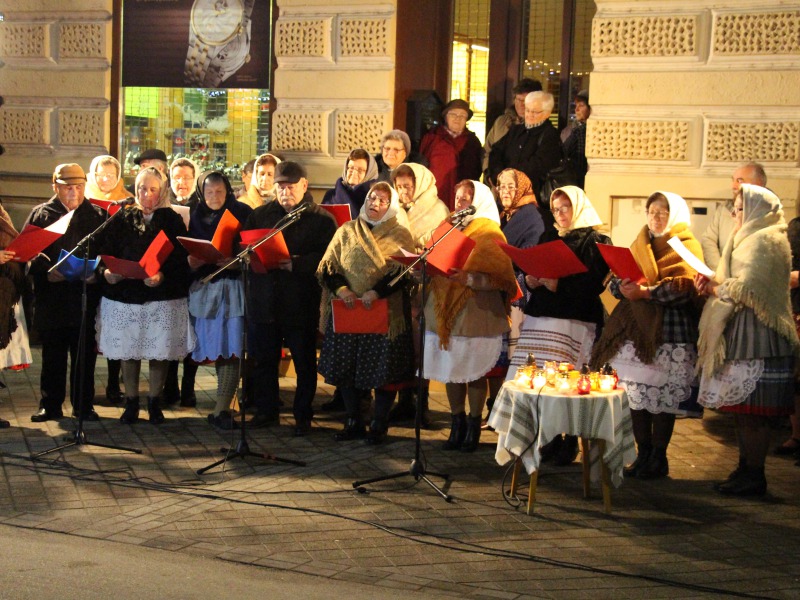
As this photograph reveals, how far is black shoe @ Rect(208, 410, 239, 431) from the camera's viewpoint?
30.2 ft

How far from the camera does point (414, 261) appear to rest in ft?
25.5

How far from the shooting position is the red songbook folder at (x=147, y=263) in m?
8.77

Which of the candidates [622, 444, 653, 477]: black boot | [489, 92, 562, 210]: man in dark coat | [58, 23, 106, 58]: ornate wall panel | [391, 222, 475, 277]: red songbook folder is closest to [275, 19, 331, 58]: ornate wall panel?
[58, 23, 106, 58]: ornate wall panel

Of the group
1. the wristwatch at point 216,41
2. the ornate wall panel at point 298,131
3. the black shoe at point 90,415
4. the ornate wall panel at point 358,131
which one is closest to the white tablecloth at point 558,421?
the black shoe at point 90,415

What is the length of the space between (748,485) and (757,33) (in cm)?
414

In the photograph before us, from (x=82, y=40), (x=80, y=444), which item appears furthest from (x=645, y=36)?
(x=82, y=40)

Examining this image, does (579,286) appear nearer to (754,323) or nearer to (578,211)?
(578,211)

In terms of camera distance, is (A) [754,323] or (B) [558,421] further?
(A) [754,323]

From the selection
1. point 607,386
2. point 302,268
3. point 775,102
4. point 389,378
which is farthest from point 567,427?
point 775,102

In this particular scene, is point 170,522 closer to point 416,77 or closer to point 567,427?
point 567,427

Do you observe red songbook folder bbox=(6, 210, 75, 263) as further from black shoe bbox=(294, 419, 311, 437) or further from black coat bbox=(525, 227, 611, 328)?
black coat bbox=(525, 227, 611, 328)

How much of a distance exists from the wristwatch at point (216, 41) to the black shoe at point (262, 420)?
15.4 feet

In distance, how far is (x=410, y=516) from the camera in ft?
22.8

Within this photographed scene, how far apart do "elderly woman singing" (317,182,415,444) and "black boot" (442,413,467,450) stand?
49 centimetres
